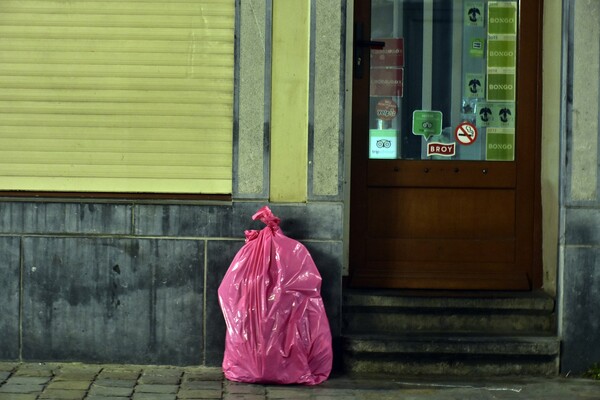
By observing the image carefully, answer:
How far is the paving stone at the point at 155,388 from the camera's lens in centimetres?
679

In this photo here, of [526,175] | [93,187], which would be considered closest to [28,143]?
[93,187]

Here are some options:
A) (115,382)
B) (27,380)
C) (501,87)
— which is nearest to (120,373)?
(115,382)

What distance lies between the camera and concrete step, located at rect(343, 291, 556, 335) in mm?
7625

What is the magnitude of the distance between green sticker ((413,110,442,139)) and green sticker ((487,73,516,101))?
394 millimetres

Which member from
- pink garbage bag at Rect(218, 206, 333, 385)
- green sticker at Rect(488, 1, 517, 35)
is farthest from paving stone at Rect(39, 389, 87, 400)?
green sticker at Rect(488, 1, 517, 35)

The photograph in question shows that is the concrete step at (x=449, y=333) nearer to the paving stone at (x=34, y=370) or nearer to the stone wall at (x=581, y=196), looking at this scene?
the stone wall at (x=581, y=196)

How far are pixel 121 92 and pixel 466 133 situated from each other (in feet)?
7.73

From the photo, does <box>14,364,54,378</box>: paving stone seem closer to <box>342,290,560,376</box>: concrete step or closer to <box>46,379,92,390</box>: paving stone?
<box>46,379,92,390</box>: paving stone

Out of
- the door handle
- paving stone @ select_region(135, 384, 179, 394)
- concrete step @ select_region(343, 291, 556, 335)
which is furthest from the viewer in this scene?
the door handle

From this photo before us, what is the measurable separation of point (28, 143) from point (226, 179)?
131 cm

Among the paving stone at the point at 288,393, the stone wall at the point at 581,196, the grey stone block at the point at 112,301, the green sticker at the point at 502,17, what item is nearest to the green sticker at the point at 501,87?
the green sticker at the point at 502,17

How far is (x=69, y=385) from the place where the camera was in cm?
689

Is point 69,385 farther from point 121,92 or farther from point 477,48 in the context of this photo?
point 477,48

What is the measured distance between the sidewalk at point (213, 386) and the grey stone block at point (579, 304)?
6.5 inches
